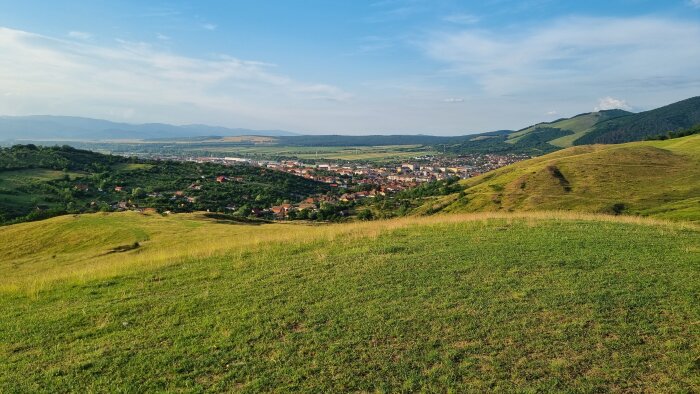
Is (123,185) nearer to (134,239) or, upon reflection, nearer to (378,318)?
(134,239)

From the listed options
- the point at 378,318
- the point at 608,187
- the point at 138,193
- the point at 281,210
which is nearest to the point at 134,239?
the point at 378,318

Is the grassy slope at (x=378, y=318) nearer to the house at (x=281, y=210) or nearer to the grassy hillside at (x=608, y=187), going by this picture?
the grassy hillside at (x=608, y=187)

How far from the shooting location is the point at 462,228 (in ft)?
69.4

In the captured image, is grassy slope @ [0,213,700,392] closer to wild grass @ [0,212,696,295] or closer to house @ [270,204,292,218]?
wild grass @ [0,212,696,295]

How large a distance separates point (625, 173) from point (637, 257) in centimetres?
6734

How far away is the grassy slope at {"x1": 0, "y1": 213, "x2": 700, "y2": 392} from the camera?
820cm

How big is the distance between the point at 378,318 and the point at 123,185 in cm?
10674

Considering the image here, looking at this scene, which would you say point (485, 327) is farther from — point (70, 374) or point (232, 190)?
point (232, 190)

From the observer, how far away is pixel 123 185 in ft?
338

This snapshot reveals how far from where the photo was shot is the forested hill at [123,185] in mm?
76312

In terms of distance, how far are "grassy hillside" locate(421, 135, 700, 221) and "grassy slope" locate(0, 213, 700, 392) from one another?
38774 millimetres

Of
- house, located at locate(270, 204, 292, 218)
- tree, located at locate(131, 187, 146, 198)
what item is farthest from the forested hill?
house, located at locate(270, 204, 292, 218)

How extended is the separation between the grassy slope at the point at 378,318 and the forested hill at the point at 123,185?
45.0 m

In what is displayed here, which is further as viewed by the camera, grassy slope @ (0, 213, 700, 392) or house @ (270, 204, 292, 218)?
house @ (270, 204, 292, 218)
